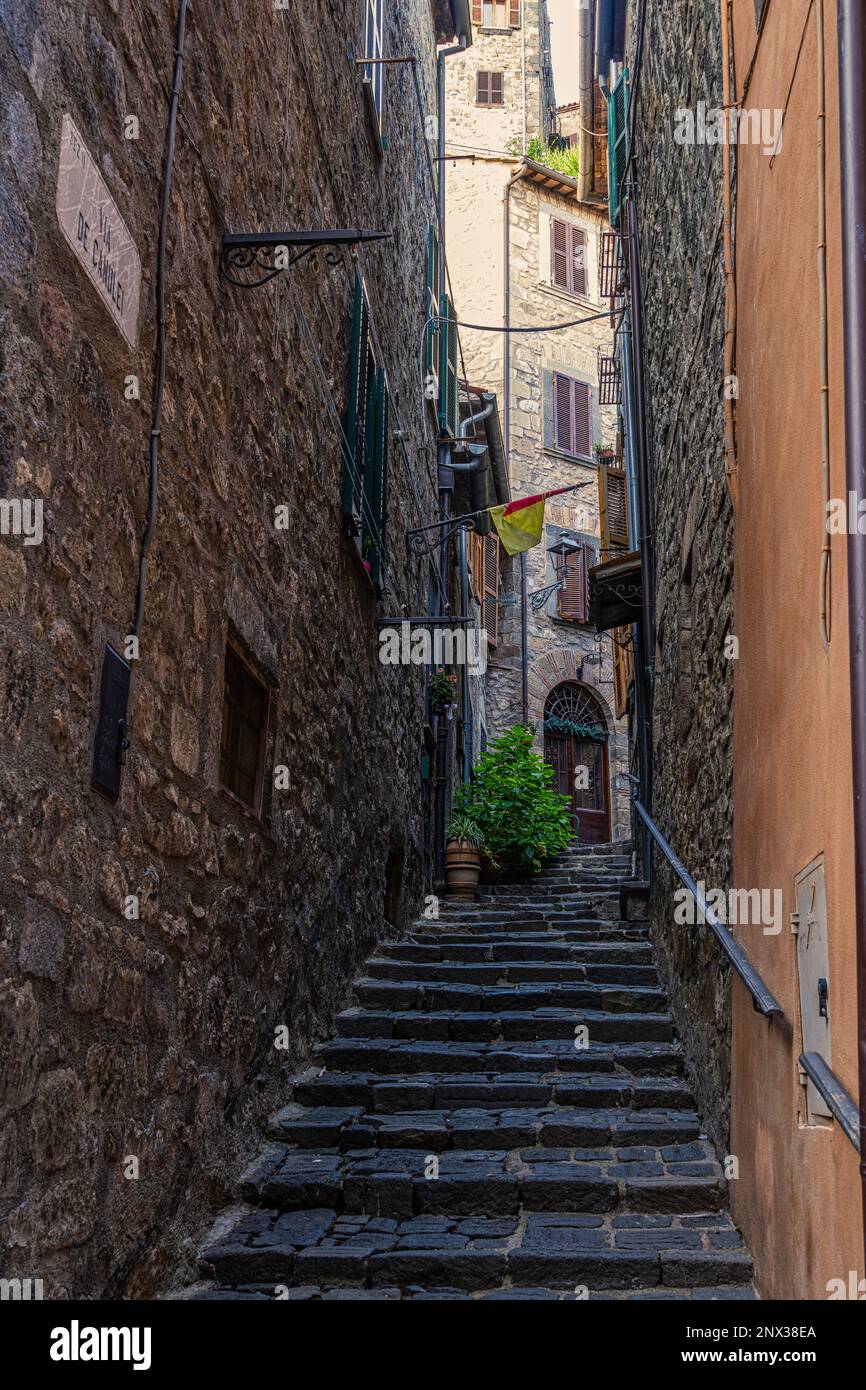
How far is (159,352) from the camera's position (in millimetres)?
3568

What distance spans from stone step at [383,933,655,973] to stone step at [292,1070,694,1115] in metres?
1.66

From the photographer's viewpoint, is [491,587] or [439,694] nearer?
[439,694]

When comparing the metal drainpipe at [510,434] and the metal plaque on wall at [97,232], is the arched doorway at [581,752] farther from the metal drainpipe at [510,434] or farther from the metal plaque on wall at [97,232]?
the metal plaque on wall at [97,232]

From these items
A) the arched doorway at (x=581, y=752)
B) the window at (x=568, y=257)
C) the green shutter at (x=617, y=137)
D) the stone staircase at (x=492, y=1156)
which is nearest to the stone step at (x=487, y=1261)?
the stone staircase at (x=492, y=1156)

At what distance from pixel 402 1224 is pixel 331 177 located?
4.97m

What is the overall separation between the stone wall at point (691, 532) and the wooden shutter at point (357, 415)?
1701 millimetres

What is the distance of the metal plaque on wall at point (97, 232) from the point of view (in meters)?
2.88

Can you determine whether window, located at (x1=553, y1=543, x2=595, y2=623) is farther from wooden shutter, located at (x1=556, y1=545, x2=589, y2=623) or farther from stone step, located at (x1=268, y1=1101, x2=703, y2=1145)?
stone step, located at (x1=268, y1=1101, x2=703, y2=1145)

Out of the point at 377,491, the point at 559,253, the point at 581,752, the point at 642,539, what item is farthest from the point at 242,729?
the point at 559,253

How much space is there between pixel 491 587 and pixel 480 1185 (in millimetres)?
15916

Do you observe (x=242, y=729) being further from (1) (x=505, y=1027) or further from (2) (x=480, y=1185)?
(1) (x=505, y=1027)

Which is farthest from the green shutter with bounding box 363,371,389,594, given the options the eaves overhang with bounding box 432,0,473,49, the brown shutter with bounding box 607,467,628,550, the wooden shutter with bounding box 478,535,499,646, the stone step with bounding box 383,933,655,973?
the wooden shutter with bounding box 478,535,499,646

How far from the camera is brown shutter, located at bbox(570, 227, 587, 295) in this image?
2242cm

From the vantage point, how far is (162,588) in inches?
144
